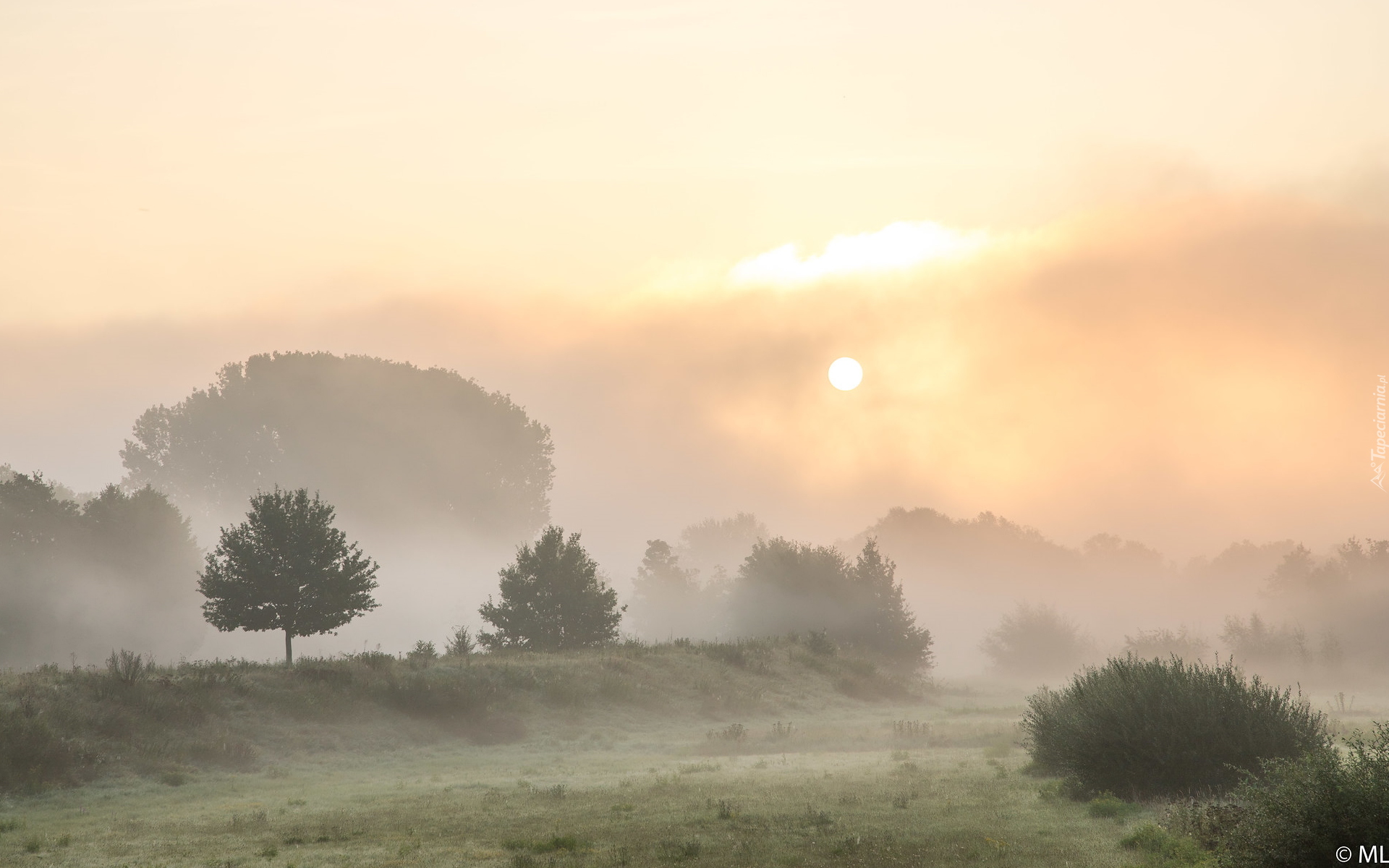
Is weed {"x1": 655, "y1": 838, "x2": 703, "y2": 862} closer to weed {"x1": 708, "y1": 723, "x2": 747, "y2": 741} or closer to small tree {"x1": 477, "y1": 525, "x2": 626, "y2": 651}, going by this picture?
weed {"x1": 708, "y1": 723, "x2": 747, "y2": 741}

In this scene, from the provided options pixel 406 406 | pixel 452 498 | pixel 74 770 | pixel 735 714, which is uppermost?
pixel 406 406

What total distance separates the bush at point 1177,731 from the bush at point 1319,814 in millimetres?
6607

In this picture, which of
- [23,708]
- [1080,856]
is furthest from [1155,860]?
[23,708]

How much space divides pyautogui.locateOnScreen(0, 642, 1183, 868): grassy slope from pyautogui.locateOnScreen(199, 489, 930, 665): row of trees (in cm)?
369

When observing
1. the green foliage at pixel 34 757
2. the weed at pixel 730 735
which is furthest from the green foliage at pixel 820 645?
the green foliage at pixel 34 757

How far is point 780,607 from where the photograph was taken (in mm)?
77188

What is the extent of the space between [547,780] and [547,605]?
90.2ft

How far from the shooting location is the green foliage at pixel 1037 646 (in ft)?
287

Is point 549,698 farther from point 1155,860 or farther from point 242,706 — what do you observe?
point 1155,860

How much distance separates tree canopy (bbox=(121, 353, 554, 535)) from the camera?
8562 cm

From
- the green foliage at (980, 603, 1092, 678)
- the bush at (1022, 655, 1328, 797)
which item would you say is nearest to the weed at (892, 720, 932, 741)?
the bush at (1022, 655, 1328, 797)

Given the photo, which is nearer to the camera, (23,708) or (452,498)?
(23,708)

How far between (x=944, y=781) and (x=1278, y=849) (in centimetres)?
1196

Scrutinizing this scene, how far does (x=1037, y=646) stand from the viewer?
289 ft
